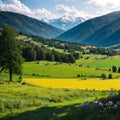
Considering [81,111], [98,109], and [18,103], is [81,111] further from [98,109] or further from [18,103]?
[18,103]

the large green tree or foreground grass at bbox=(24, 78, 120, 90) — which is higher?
the large green tree

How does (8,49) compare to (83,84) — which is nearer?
(8,49)

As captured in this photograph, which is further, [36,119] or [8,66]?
[8,66]

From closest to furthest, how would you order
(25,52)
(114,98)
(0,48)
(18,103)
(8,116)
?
1. (114,98)
2. (8,116)
3. (18,103)
4. (0,48)
5. (25,52)

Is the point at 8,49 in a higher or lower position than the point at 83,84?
higher

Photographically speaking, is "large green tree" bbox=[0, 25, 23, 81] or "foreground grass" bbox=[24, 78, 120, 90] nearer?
"foreground grass" bbox=[24, 78, 120, 90]

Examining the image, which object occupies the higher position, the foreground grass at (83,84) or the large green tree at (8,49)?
the large green tree at (8,49)

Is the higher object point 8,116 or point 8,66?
point 8,66

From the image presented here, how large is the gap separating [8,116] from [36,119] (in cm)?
296

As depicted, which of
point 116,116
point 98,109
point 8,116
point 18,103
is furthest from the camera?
point 18,103

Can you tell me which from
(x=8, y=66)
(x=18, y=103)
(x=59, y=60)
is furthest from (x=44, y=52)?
(x=18, y=103)

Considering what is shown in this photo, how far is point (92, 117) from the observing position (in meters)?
18.7

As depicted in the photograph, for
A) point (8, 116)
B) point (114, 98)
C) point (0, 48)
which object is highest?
point (0, 48)

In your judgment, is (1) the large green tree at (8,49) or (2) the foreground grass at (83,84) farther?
(1) the large green tree at (8,49)
